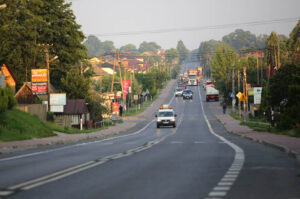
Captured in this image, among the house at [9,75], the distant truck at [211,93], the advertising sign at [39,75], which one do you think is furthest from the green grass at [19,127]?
the distant truck at [211,93]

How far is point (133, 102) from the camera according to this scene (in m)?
121

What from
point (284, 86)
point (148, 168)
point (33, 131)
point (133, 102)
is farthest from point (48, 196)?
point (133, 102)

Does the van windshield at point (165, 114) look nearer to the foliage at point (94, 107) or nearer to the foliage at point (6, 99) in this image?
the foliage at point (94, 107)

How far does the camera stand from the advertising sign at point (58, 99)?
48847 millimetres

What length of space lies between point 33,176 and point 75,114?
4741 cm

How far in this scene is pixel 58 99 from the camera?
4916 cm

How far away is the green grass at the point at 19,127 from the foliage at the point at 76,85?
1025 inches

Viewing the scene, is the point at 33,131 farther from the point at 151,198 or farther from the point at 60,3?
the point at 60,3

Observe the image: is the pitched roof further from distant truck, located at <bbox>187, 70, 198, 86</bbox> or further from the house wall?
distant truck, located at <bbox>187, 70, 198, 86</bbox>

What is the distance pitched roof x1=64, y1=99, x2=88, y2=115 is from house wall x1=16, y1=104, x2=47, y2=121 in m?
8.10

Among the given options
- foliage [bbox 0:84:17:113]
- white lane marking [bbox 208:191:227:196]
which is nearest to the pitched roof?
foliage [bbox 0:84:17:113]

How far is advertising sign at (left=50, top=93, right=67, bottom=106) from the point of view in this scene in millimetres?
48847

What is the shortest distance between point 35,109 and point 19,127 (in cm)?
1225

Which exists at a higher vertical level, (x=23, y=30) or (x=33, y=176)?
(x=23, y=30)
